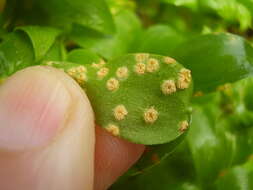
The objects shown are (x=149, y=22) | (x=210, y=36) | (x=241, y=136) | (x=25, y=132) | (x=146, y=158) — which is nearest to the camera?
(x=25, y=132)

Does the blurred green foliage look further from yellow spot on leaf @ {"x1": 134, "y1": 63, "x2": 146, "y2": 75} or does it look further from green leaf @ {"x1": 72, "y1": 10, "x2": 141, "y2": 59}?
yellow spot on leaf @ {"x1": 134, "y1": 63, "x2": 146, "y2": 75}

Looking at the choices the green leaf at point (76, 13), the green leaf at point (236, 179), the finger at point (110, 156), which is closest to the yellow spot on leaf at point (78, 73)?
the finger at point (110, 156)

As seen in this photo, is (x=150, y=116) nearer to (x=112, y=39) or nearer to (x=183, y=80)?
(x=183, y=80)

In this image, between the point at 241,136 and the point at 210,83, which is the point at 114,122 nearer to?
the point at 210,83

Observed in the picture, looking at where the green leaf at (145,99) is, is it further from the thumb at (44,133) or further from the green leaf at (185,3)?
the green leaf at (185,3)

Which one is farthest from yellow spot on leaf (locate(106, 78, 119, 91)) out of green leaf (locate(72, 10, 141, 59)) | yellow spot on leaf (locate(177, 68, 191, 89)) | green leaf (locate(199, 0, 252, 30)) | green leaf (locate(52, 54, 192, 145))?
green leaf (locate(199, 0, 252, 30))

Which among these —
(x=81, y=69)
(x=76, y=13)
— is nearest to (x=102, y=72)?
(x=81, y=69)

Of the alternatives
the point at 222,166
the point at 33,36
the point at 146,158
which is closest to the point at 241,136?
the point at 222,166
